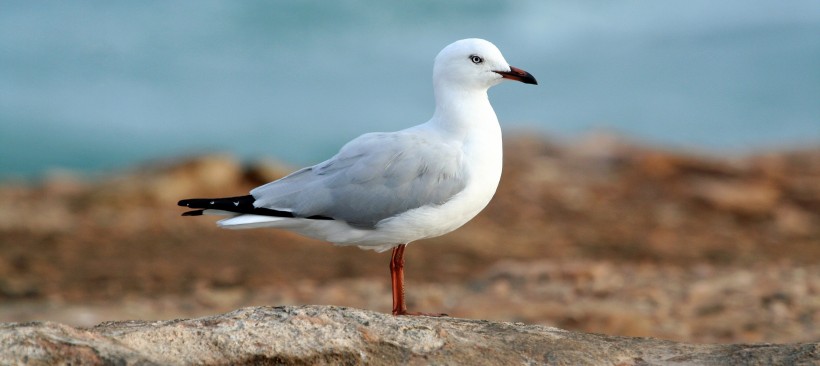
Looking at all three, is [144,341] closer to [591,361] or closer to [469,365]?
[469,365]

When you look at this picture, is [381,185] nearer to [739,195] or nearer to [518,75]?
[518,75]

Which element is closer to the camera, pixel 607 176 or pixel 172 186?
pixel 172 186

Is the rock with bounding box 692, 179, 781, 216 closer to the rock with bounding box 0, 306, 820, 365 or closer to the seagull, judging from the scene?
the seagull

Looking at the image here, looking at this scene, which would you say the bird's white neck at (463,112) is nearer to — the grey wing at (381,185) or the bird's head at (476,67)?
the bird's head at (476,67)

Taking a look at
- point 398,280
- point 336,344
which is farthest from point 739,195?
point 336,344

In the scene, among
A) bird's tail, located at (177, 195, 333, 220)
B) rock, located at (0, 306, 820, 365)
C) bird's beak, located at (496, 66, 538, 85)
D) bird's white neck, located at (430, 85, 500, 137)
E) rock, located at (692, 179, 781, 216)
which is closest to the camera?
rock, located at (0, 306, 820, 365)

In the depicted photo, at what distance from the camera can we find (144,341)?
13.3 feet

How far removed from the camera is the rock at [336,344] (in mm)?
3824

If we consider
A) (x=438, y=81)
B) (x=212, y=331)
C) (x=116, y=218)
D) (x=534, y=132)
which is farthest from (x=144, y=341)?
Answer: (x=534, y=132)

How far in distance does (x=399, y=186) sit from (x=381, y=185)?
99 millimetres

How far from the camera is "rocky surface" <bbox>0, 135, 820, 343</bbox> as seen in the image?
973 cm

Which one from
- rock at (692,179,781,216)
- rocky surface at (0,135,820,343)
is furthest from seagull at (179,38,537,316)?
rock at (692,179,781,216)

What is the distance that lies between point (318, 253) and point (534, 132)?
7.25m

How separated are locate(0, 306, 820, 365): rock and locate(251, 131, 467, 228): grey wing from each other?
1.16 metres
